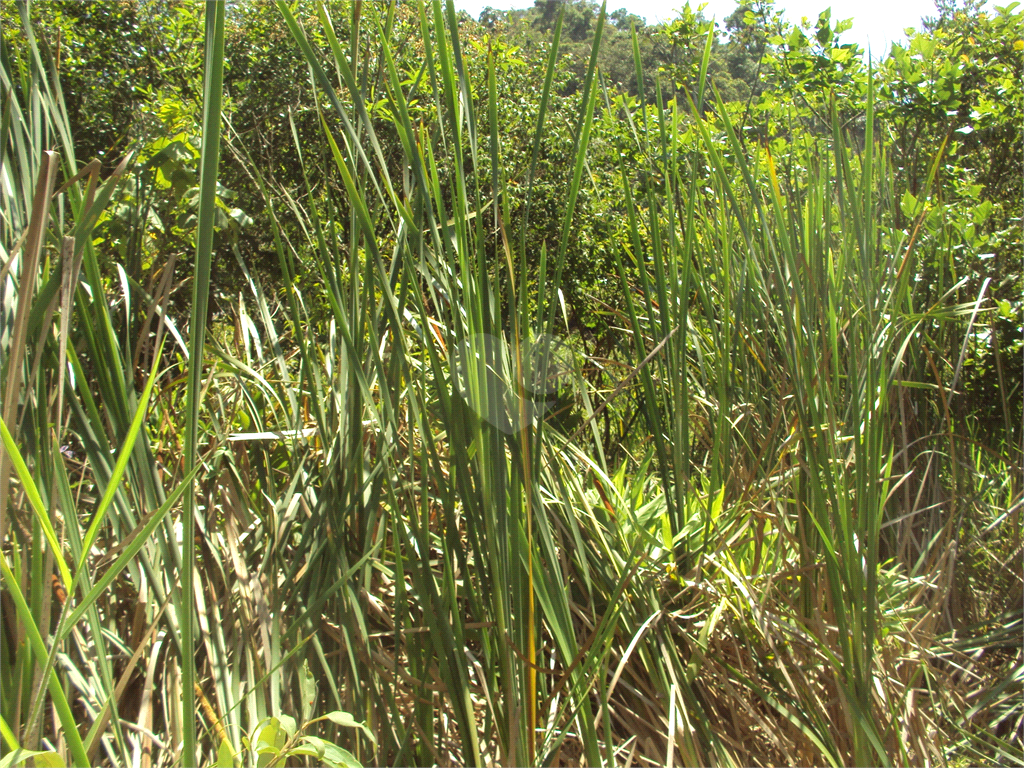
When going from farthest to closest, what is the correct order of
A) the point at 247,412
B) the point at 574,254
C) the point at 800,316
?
the point at 574,254 < the point at 247,412 < the point at 800,316

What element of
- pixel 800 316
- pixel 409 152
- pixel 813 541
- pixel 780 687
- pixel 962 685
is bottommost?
pixel 962 685

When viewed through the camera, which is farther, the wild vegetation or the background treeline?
the background treeline

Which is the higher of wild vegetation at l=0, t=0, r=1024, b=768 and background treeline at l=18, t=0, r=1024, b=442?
background treeline at l=18, t=0, r=1024, b=442

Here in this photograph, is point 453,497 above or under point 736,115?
under

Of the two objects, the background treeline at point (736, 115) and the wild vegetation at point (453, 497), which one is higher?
the background treeline at point (736, 115)

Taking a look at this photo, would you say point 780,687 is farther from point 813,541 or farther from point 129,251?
point 129,251

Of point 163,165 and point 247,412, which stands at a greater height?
point 163,165

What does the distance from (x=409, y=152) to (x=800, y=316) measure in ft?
1.57

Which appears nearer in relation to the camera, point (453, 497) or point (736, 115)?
point (453, 497)

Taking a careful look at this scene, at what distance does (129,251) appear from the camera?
93 centimetres

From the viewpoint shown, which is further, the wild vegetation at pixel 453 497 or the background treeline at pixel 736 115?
the background treeline at pixel 736 115

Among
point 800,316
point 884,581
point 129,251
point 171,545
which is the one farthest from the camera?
point 884,581

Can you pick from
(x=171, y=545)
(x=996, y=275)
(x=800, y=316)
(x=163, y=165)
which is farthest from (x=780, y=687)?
(x=996, y=275)

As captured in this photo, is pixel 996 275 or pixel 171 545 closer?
pixel 171 545
